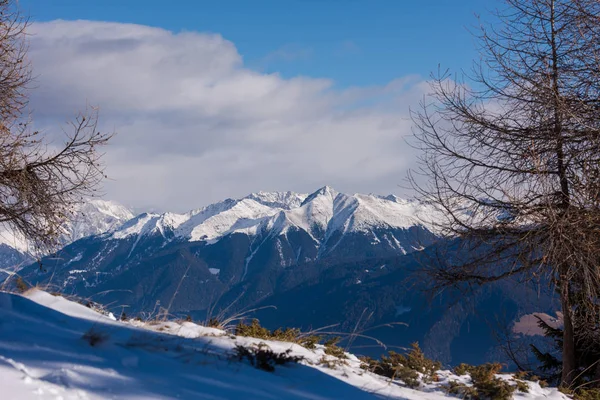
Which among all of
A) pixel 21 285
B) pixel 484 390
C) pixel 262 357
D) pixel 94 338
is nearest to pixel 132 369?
pixel 94 338

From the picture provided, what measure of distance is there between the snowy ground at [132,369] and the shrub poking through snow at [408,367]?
0.44 meters

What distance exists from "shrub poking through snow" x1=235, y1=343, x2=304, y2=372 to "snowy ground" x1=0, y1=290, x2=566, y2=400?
0.09 m

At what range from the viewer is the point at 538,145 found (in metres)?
7.73

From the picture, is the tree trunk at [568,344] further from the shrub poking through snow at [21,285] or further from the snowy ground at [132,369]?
the shrub poking through snow at [21,285]

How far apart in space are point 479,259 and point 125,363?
7065mm

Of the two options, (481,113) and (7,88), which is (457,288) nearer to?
(481,113)

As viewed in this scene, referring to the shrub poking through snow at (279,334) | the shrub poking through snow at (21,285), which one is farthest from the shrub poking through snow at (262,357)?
the shrub poking through snow at (21,285)

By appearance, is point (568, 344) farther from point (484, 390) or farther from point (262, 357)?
point (262, 357)

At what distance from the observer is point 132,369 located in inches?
139

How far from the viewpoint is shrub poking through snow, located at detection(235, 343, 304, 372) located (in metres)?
4.24

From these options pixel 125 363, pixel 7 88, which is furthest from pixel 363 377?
pixel 7 88

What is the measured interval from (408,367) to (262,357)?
2.29 meters

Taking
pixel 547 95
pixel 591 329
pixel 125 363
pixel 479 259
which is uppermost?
pixel 547 95

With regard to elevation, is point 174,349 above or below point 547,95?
below
